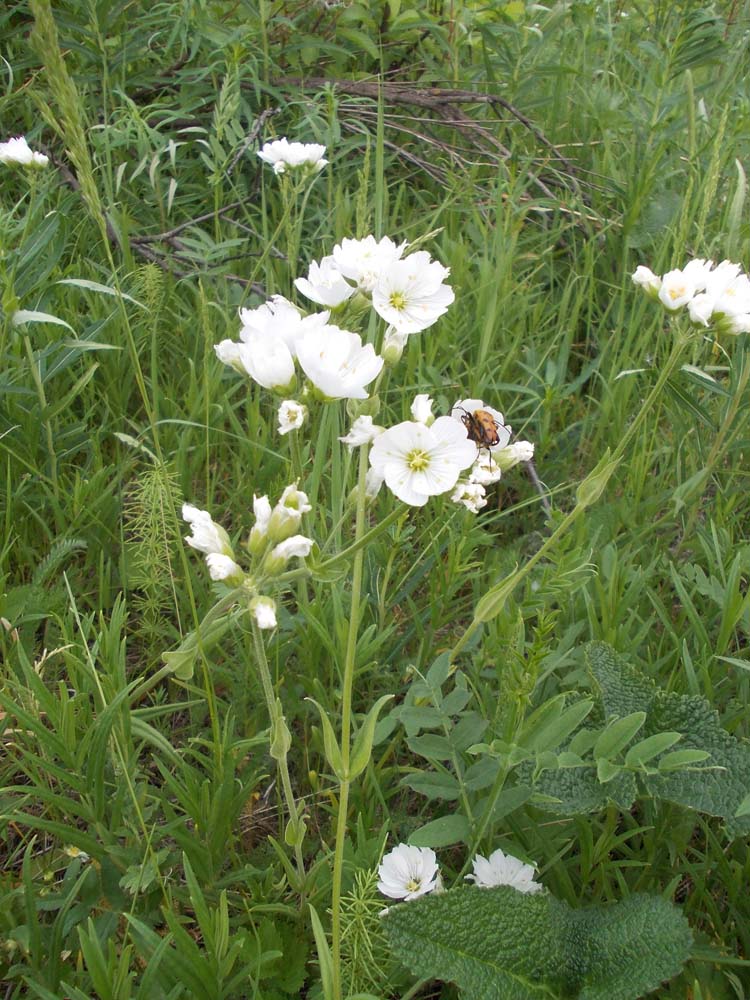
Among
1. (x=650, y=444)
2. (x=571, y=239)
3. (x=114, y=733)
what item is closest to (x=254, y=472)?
(x=114, y=733)

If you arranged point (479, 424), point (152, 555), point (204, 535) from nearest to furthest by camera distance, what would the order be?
point (204, 535), point (479, 424), point (152, 555)

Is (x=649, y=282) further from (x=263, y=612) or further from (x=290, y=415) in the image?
(x=263, y=612)

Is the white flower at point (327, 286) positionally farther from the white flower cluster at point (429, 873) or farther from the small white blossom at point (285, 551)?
the white flower cluster at point (429, 873)

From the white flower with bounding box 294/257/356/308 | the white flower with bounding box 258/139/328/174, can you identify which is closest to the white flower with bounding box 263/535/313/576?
the white flower with bounding box 294/257/356/308

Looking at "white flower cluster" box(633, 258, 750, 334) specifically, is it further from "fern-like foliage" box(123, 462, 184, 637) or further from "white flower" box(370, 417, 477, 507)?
"fern-like foliage" box(123, 462, 184, 637)

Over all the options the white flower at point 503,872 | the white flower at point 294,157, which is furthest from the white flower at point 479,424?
the white flower at point 294,157

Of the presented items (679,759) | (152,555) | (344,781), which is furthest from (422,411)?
(152,555)

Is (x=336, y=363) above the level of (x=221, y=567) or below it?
above
